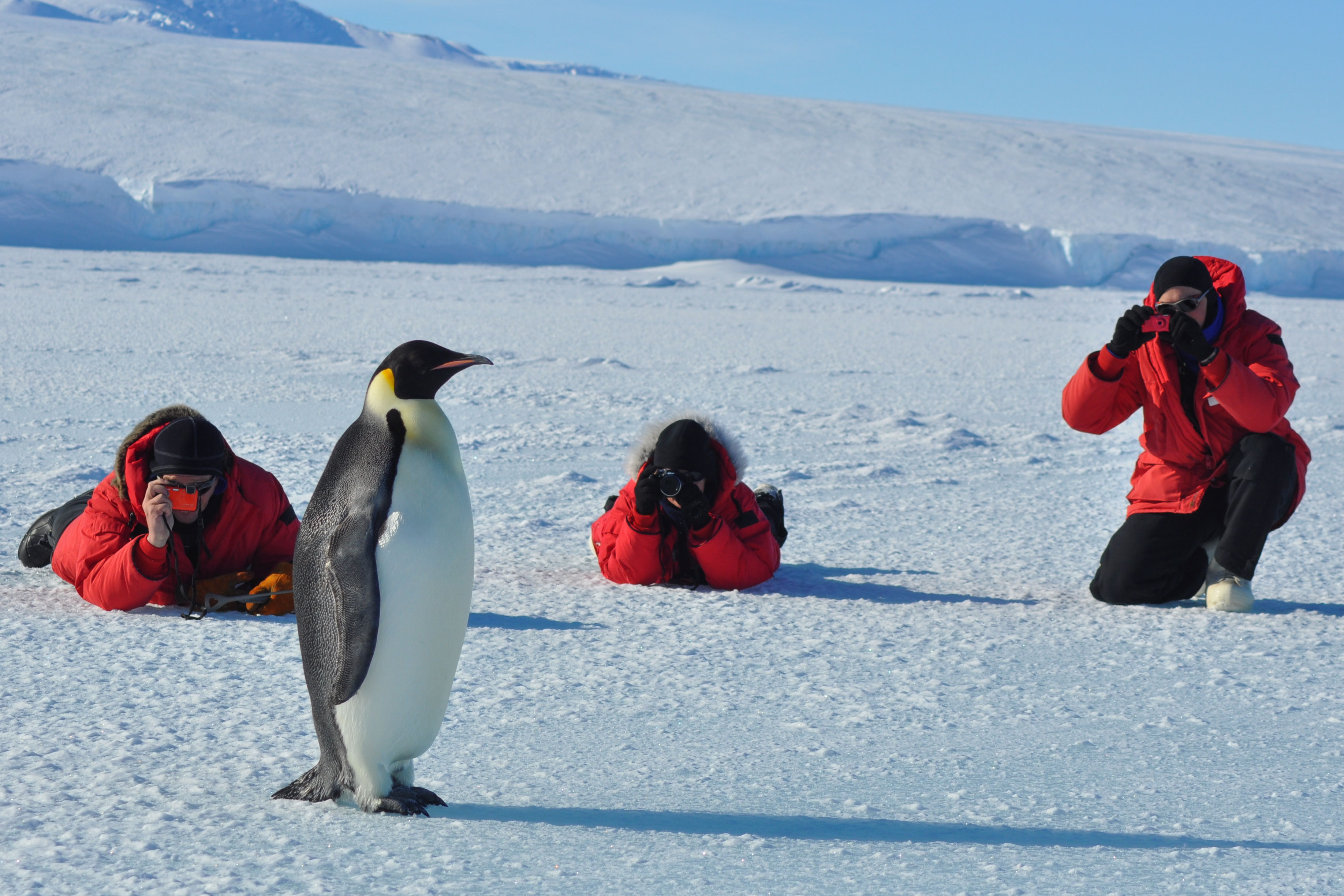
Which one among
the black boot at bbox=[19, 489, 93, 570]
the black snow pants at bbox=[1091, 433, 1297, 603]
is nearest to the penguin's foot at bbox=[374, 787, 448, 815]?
the black boot at bbox=[19, 489, 93, 570]

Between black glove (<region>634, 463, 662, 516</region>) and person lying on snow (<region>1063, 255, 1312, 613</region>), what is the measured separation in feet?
3.25

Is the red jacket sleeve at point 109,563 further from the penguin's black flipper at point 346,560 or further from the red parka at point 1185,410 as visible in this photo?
the red parka at point 1185,410

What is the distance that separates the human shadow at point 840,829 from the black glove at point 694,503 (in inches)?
46.5

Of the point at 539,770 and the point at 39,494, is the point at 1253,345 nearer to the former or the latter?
the point at 539,770

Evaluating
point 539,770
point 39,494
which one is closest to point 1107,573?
point 539,770

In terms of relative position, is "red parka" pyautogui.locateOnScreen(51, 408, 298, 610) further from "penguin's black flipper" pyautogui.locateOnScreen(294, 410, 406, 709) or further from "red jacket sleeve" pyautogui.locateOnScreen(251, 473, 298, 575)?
"penguin's black flipper" pyautogui.locateOnScreen(294, 410, 406, 709)

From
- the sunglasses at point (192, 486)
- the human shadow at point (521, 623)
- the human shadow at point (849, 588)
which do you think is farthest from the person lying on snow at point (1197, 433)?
the sunglasses at point (192, 486)

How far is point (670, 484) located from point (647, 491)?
7cm

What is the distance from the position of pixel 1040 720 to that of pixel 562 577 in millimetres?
1349

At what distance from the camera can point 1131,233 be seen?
16.9 meters

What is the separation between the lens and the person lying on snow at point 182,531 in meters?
2.43

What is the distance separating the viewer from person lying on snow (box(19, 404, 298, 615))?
243 centimetres

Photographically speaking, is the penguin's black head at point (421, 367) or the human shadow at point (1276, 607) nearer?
the penguin's black head at point (421, 367)

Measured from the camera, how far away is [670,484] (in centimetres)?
275
